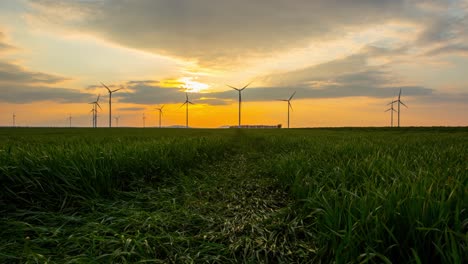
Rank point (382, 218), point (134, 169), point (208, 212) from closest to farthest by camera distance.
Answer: point (382, 218) → point (208, 212) → point (134, 169)

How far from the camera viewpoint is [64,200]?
15.5 feet

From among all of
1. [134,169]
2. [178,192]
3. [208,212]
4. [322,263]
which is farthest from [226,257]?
[134,169]

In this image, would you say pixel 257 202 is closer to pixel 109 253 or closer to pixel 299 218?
pixel 299 218

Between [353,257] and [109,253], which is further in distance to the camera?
[109,253]

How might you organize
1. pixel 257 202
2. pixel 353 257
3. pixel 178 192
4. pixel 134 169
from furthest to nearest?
pixel 134 169 → pixel 178 192 → pixel 257 202 → pixel 353 257

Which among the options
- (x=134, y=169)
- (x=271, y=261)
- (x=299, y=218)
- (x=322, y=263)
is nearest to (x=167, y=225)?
(x=271, y=261)

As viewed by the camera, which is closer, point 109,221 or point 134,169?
point 109,221

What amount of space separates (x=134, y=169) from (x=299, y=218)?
4.16 metres

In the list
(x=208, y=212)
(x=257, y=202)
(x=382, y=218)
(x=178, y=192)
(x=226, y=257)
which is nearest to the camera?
(x=382, y=218)

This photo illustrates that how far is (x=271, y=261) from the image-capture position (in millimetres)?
3158

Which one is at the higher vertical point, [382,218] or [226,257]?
[382,218]

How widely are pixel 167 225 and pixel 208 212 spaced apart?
2.96 ft

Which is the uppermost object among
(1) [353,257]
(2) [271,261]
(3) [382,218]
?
(3) [382,218]

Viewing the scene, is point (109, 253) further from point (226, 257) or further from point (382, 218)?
point (382, 218)
